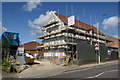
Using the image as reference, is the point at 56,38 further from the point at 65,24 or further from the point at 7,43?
the point at 7,43

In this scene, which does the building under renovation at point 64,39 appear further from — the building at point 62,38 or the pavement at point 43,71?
the pavement at point 43,71

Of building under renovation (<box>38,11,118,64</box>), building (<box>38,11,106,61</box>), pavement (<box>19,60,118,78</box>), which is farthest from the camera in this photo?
building (<box>38,11,106,61</box>)

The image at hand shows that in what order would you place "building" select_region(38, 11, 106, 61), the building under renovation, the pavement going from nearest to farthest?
the pavement
the building under renovation
"building" select_region(38, 11, 106, 61)

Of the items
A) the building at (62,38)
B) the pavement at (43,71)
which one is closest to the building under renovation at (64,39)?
the building at (62,38)

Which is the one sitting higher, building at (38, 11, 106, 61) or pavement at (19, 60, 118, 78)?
building at (38, 11, 106, 61)

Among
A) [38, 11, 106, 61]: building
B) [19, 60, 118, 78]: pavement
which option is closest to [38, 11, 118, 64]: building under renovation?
[38, 11, 106, 61]: building

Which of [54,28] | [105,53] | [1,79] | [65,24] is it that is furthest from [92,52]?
[1,79]

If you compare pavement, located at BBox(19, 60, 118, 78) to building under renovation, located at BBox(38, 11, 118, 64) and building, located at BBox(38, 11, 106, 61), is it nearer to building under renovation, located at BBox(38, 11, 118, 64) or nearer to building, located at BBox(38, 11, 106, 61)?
building under renovation, located at BBox(38, 11, 118, 64)

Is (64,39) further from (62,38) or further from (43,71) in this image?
(43,71)

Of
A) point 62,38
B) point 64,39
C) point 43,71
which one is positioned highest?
point 62,38

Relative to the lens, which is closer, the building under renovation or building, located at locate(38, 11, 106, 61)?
the building under renovation

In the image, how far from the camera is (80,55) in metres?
18.8

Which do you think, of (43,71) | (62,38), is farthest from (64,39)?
(43,71)

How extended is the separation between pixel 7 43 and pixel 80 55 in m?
9.89
